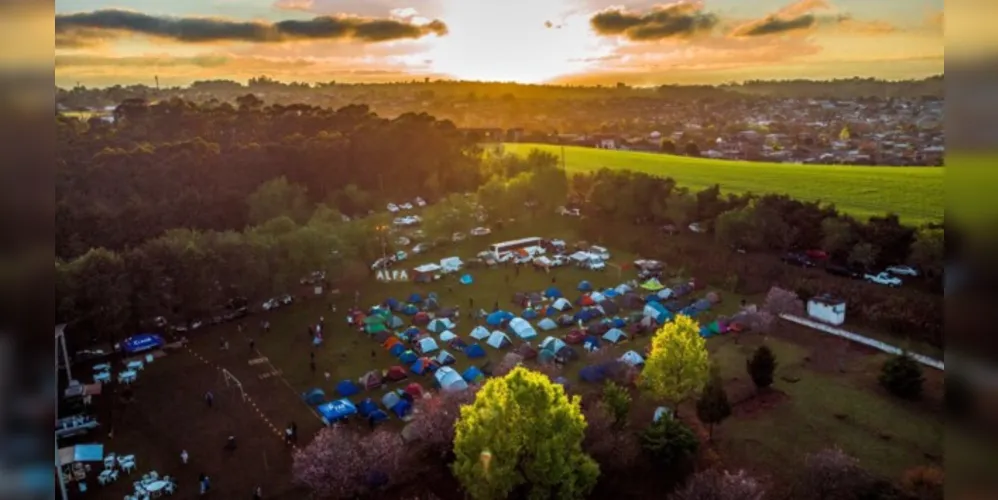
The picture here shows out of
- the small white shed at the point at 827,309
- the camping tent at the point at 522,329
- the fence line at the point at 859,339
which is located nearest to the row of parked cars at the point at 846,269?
the small white shed at the point at 827,309

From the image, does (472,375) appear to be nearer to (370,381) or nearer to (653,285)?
(370,381)

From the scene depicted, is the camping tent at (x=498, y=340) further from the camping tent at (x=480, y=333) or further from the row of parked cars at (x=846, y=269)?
the row of parked cars at (x=846, y=269)

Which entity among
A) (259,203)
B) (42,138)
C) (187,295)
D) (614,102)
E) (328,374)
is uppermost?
(614,102)

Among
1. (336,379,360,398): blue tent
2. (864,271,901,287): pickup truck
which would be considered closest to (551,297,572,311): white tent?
(336,379,360,398): blue tent

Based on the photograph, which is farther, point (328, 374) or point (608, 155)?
point (608, 155)

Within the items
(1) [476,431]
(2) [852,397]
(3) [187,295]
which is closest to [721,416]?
(2) [852,397]

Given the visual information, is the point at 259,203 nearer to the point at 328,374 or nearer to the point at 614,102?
the point at 328,374

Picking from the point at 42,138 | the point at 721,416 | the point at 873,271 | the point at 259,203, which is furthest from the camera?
the point at 259,203
